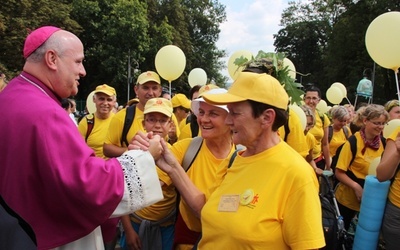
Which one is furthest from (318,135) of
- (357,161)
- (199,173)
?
(199,173)

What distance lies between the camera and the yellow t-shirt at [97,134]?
211 inches

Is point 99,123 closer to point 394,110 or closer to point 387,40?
point 387,40

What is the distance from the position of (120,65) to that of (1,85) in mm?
26004

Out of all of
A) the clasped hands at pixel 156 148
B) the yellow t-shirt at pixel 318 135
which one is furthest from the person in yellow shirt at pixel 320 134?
the clasped hands at pixel 156 148

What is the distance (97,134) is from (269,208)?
4.01 m

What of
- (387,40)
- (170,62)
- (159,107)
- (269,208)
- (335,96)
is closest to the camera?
(269,208)

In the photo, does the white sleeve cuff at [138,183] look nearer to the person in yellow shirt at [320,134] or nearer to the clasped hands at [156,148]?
the clasped hands at [156,148]

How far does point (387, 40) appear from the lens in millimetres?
4230

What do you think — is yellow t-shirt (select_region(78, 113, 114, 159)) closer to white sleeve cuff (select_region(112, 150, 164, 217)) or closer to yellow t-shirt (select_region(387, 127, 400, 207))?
white sleeve cuff (select_region(112, 150, 164, 217))

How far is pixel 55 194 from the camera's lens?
181 centimetres

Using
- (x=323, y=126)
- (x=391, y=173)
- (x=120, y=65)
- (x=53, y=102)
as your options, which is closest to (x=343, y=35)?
(x=120, y=65)

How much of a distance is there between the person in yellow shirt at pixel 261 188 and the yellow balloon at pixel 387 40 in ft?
9.12

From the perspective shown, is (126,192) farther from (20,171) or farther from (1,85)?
(1,85)

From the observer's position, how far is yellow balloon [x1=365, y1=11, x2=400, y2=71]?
4.15 m
